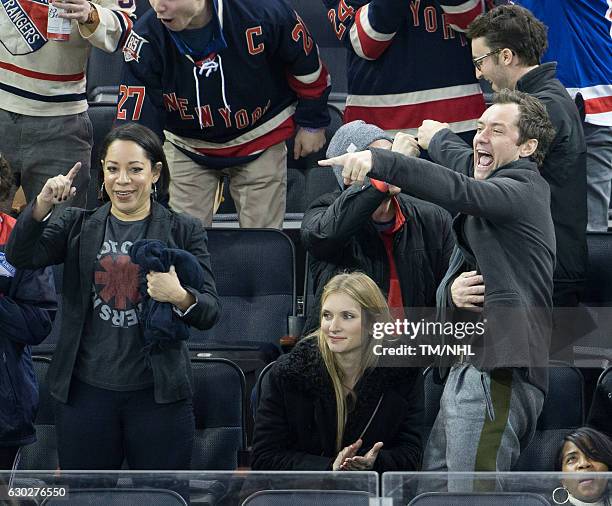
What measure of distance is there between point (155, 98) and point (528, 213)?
5.81 feet

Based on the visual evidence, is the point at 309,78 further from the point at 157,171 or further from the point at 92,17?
the point at 157,171

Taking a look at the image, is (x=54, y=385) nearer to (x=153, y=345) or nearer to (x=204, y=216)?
(x=153, y=345)

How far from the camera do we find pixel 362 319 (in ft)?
11.4

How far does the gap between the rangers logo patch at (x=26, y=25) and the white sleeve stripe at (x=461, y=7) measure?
1.32 m

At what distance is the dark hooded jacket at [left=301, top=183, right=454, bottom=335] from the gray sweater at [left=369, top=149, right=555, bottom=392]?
0.49 m

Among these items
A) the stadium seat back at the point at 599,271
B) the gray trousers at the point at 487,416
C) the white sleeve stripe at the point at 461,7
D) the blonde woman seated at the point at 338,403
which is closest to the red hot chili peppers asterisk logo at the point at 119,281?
the blonde woman seated at the point at 338,403

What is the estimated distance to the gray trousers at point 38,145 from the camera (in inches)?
177

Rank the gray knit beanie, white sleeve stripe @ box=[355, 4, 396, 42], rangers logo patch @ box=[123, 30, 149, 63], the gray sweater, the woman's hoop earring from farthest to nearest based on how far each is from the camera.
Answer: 1. rangers logo patch @ box=[123, 30, 149, 63]
2. white sleeve stripe @ box=[355, 4, 396, 42]
3. the gray knit beanie
4. the gray sweater
5. the woman's hoop earring

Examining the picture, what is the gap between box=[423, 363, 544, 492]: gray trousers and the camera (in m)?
3.11

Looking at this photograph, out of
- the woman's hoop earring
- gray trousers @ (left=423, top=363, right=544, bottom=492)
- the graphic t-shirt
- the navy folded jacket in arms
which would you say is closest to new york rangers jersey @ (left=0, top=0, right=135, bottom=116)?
the graphic t-shirt

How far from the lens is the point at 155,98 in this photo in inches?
178

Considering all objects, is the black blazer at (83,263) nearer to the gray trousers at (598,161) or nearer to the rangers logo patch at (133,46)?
the rangers logo patch at (133,46)

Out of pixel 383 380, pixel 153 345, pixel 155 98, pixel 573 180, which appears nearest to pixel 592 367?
pixel 573 180

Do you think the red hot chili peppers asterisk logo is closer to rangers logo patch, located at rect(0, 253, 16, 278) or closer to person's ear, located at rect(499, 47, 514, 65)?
rangers logo patch, located at rect(0, 253, 16, 278)
